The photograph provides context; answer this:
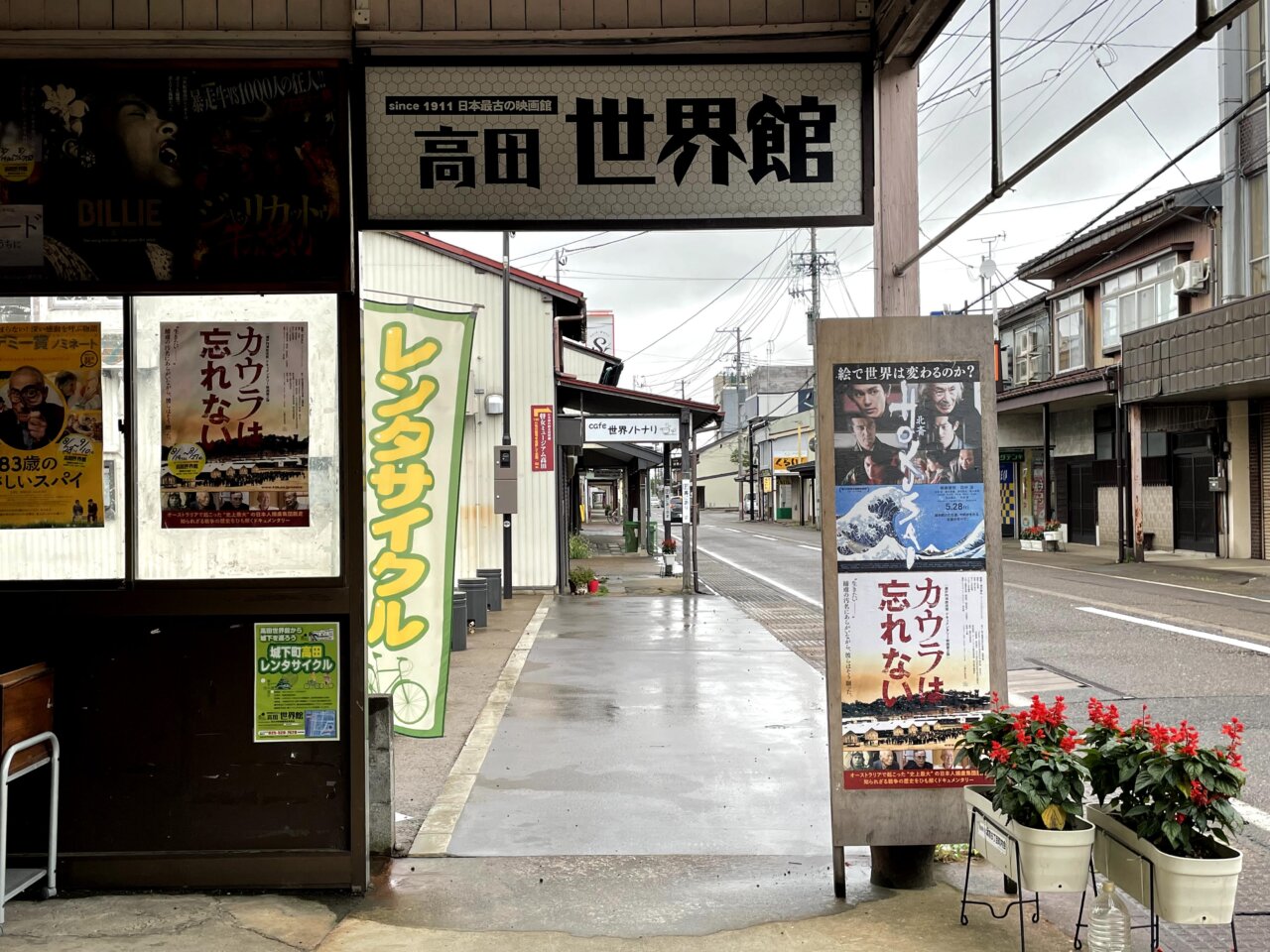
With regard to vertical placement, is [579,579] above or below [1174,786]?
below

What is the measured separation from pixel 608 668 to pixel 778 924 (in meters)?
7.13

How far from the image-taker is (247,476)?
475 cm

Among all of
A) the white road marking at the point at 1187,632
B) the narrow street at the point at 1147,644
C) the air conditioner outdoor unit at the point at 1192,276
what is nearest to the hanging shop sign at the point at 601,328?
the narrow street at the point at 1147,644

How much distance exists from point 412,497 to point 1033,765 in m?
3.61

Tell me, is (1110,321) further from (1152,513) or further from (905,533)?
(905,533)

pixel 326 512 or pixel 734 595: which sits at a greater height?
pixel 326 512

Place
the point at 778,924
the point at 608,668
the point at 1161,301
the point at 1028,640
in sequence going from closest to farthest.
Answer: the point at 778,924 → the point at 608,668 → the point at 1028,640 → the point at 1161,301

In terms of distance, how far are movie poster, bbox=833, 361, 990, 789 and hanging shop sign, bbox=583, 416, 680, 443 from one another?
14.5m

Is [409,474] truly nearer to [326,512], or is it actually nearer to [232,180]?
[326,512]

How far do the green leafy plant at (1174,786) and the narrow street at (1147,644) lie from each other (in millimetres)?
870

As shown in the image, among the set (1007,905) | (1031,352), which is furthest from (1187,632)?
(1031,352)

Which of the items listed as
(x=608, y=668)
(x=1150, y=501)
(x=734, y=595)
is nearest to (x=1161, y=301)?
(x=1150, y=501)

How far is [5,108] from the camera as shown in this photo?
15.1 ft

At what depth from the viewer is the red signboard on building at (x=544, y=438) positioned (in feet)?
65.9
